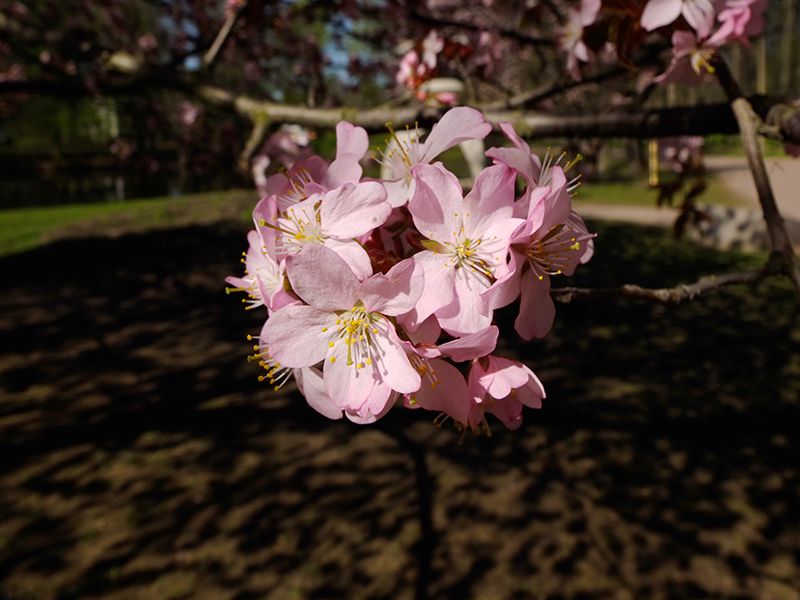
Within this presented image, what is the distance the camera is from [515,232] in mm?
884

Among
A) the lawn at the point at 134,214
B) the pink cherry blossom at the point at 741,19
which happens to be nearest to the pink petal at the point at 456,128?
the pink cherry blossom at the point at 741,19

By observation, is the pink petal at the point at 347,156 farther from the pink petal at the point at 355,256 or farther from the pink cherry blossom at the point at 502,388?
the pink cherry blossom at the point at 502,388

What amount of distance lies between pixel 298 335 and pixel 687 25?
1385 mm

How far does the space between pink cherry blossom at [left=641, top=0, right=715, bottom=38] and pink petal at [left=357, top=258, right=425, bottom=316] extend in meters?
1.13

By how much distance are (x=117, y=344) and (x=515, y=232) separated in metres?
6.25

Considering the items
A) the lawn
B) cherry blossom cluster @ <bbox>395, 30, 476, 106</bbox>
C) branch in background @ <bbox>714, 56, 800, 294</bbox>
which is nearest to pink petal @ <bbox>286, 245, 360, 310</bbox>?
branch in background @ <bbox>714, 56, 800, 294</bbox>

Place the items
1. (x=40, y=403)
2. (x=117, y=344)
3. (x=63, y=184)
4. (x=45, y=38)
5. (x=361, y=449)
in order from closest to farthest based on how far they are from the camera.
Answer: (x=45, y=38) < (x=361, y=449) < (x=40, y=403) < (x=117, y=344) < (x=63, y=184)

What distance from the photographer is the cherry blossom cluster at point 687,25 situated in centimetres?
154

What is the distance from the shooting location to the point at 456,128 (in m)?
1.05

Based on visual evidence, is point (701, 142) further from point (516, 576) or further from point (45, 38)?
point (45, 38)

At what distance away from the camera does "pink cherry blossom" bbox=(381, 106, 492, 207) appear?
100 cm

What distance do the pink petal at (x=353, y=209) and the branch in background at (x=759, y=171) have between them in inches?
35.1

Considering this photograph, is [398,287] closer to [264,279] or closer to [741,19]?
[264,279]

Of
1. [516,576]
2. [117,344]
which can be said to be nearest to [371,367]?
[516,576]
